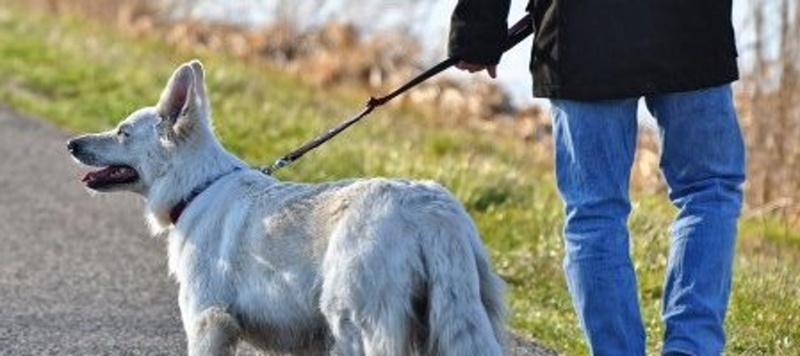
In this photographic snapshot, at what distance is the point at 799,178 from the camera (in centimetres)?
1178

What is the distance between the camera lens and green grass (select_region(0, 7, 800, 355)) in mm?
7797

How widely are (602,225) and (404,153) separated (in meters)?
6.61

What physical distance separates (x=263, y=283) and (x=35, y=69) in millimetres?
11065

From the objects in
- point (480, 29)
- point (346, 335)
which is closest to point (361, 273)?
point (346, 335)

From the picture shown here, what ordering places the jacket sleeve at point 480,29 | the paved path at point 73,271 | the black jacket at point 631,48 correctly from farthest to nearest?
the paved path at point 73,271 → the jacket sleeve at point 480,29 → the black jacket at point 631,48

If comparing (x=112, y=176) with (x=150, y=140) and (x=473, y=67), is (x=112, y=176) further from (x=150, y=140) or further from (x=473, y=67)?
(x=473, y=67)

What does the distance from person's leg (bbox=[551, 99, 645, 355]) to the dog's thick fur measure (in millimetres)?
296

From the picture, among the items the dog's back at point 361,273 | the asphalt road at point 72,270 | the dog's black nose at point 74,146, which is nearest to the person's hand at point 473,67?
the dog's back at point 361,273

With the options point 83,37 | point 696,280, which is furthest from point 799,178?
point 83,37

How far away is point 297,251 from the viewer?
18.9 ft

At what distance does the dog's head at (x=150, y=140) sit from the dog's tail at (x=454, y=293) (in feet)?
4.37

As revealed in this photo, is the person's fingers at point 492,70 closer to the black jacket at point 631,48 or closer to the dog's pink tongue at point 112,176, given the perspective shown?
the black jacket at point 631,48

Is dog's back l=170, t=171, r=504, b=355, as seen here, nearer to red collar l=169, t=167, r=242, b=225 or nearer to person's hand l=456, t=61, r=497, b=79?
red collar l=169, t=167, r=242, b=225

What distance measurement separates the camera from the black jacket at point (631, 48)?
5.66 metres
